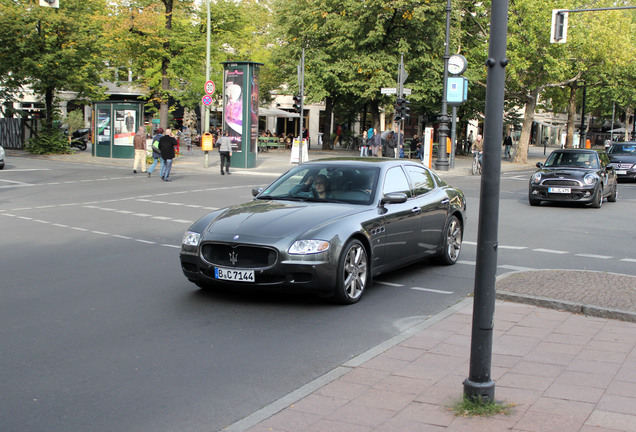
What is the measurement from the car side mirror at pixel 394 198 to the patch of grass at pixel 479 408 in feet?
12.6

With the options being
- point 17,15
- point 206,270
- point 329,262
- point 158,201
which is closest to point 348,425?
point 329,262

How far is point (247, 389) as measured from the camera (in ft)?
16.1

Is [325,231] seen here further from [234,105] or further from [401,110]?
[234,105]

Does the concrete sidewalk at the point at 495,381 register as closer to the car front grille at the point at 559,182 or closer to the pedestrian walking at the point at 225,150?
the car front grille at the point at 559,182

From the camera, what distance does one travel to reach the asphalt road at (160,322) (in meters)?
4.61

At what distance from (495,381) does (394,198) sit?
340 cm

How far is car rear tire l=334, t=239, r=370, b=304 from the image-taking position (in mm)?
7273

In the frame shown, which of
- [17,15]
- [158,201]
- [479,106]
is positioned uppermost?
[17,15]

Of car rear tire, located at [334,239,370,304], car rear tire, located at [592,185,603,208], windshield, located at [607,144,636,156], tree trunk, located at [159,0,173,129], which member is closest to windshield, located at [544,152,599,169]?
car rear tire, located at [592,185,603,208]

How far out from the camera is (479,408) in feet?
14.4

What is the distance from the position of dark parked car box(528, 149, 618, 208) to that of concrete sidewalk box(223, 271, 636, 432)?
12.4 m

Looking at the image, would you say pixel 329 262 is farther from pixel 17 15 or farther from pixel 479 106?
pixel 479 106

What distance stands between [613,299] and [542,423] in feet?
12.0

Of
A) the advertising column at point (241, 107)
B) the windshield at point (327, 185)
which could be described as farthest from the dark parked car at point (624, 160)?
the windshield at point (327, 185)
